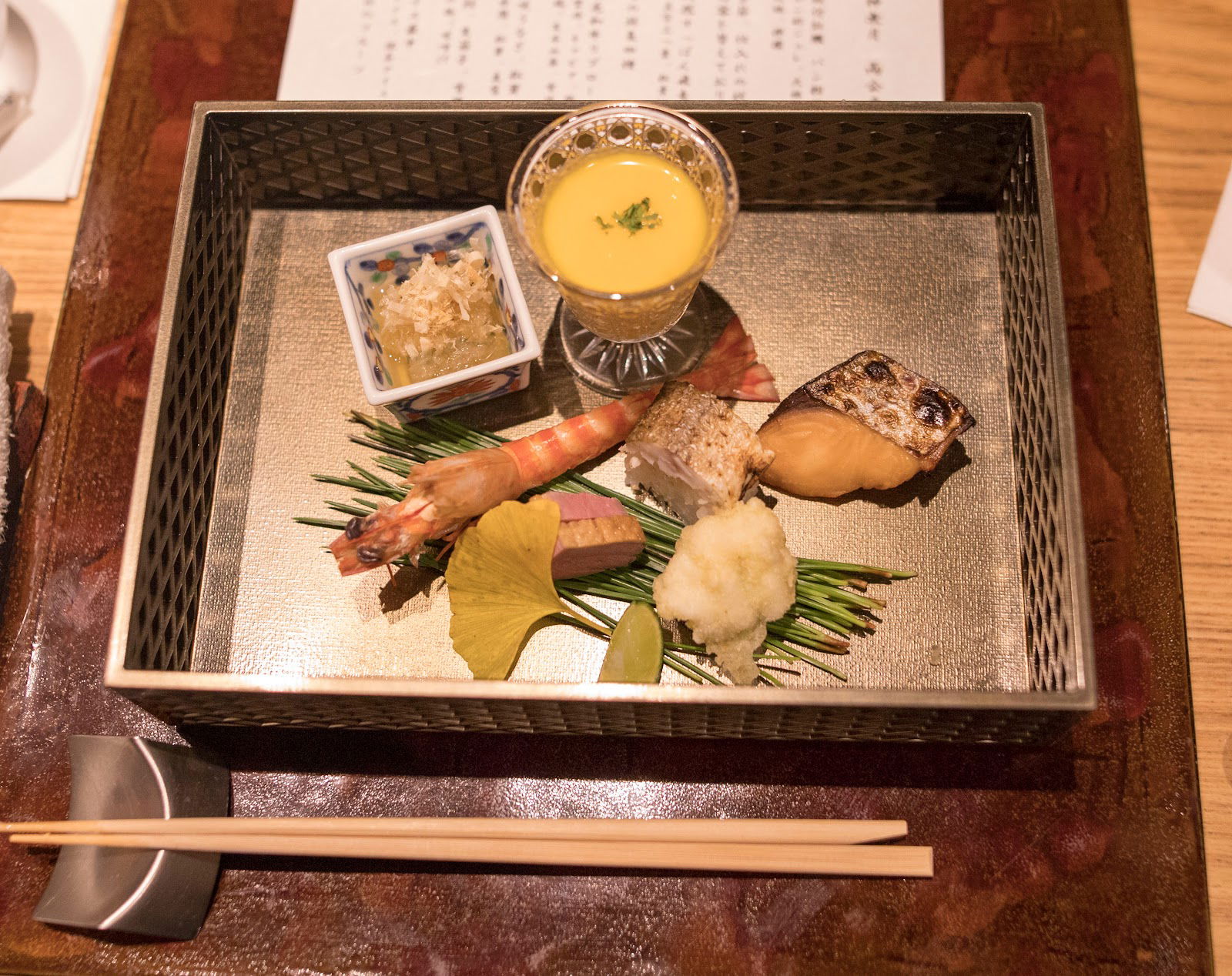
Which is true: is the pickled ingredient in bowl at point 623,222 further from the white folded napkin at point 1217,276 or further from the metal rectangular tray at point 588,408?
the white folded napkin at point 1217,276

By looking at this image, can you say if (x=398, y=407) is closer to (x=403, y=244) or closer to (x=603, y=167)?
(x=403, y=244)

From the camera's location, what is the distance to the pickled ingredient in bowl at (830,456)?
1.64 meters

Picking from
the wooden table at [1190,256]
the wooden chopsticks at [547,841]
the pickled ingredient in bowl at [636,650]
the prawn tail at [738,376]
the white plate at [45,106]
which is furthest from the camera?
the white plate at [45,106]

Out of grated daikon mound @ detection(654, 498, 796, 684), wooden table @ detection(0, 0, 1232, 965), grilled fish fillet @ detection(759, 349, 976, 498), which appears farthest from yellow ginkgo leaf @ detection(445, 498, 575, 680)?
wooden table @ detection(0, 0, 1232, 965)

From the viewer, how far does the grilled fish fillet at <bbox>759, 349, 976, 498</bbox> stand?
1642 millimetres

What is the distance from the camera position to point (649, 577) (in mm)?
1688

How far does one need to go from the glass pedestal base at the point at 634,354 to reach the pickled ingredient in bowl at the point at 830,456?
260 mm

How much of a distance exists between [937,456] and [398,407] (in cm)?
100

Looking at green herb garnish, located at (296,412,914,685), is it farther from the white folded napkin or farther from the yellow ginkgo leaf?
the white folded napkin

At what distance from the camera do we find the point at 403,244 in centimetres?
169

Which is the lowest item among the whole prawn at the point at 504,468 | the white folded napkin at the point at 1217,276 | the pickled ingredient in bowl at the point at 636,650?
the pickled ingredient in bowl at the point at 636,650

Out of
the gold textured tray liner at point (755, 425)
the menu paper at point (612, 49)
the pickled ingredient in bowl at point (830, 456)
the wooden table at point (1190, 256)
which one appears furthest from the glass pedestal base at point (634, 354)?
the wooden table at point (1190, 256)

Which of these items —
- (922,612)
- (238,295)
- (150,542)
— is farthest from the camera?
(238,295)

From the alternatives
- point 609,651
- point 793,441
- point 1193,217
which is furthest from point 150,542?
point 1193,217
